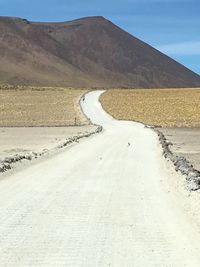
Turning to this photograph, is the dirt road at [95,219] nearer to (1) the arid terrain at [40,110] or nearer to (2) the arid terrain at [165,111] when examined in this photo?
(2) the arid terrain at [165,111]

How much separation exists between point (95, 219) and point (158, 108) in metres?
69.1

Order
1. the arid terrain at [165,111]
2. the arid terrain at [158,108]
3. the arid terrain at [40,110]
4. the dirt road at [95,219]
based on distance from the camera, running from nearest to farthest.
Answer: the dirt road at [95,219] → the arid terrain at [165,111] → the arid terrain at [40,110] → the arid terrain at [158,108]

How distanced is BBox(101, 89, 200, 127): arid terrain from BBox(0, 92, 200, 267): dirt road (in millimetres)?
40990

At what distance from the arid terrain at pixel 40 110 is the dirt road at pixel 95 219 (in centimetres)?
4123

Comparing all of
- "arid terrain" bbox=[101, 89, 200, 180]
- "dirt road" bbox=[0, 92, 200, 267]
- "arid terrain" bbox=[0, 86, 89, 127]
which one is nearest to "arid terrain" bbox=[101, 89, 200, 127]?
"arid terrain" bbox=[101, 89, 200, 180]

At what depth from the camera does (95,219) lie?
1130cm

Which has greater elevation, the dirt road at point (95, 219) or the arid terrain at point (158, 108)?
the dirt road at point (95, 219)

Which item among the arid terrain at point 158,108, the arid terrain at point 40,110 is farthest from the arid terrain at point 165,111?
the arid terrain at point 40,110

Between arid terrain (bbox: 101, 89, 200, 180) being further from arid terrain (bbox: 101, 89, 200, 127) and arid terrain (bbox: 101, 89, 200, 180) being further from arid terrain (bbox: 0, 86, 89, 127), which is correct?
arid terrain (bbox: 0, 86, 89, 127)

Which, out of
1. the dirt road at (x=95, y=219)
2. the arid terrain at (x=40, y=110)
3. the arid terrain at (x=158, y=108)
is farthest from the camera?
the arid terrain at (x=158, y=108)

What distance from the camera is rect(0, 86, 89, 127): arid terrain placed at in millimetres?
A: 62838

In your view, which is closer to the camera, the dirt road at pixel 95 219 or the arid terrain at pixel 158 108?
the dirt road at pixel 95 219

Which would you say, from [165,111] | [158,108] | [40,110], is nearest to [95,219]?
[165,111]

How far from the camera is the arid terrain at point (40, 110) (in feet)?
206
